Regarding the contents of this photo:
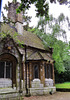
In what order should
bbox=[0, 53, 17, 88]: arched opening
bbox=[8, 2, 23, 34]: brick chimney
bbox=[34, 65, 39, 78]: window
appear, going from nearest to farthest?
bbox=[0, 53, 17, 88]: arched opening, bbox=[34, 65, 39, 78]: window, bbox=[8, 2, 23, 34]: brick chimney

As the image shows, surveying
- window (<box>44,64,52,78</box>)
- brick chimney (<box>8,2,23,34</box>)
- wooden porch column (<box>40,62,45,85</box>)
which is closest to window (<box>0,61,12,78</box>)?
wooden porch column (<box>40,62,45,85</box>)

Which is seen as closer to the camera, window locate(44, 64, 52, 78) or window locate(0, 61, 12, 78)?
window locate(0, 61, 12, 78)

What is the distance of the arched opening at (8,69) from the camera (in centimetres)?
1231

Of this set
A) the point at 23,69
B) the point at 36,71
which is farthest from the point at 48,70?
the point at 23,69

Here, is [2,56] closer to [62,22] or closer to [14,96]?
[14,96]

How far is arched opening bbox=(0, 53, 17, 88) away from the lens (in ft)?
40.4

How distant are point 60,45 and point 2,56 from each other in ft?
31.1

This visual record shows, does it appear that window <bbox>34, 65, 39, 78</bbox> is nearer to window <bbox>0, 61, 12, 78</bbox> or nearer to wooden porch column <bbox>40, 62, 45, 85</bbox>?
wooden porch column <bbox>40, 62, 45, 85</bbox>

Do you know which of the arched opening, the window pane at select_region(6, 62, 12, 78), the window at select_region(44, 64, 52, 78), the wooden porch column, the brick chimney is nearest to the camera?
the arched opening

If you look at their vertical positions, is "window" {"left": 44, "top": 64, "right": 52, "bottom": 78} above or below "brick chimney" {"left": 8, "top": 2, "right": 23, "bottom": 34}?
below

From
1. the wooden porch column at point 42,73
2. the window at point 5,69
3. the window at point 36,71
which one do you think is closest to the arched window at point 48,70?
the wooden porch column at point 42,73

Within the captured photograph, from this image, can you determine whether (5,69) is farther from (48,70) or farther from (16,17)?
(16,17)

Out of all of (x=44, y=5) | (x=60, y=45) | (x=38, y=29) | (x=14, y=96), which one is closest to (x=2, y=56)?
(x=14, y=96)

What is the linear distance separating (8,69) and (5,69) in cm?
35
